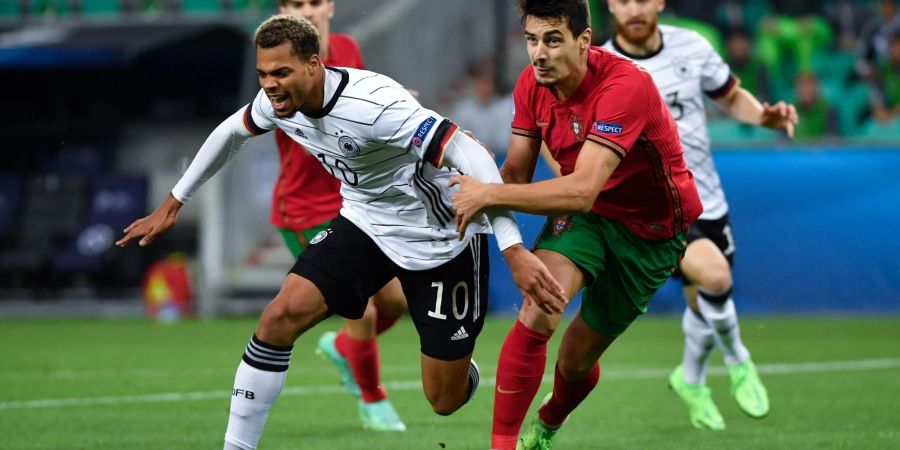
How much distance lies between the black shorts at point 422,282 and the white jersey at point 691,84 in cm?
201

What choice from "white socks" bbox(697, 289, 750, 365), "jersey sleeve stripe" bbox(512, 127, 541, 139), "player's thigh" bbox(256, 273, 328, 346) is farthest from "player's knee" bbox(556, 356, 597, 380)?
"white socks" bbox(697, 289, 750, 365)

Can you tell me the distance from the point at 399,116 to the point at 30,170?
54.8 feet

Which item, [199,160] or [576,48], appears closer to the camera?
[576,48]

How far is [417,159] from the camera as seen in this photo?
5996 mm

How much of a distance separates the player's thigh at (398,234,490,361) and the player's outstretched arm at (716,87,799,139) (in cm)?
221

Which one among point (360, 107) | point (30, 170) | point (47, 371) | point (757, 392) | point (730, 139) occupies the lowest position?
point (30, 170)

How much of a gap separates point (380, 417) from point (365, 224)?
1.89 metres

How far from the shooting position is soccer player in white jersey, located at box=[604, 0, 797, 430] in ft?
25.5

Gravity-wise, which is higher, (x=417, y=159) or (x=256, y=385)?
(x=417, y=159)

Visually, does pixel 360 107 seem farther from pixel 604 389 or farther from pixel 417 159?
pixel 604 389

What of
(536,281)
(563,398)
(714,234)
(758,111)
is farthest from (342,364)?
(536,281)

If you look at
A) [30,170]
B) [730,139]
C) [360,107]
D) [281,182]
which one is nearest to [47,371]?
[281,182]

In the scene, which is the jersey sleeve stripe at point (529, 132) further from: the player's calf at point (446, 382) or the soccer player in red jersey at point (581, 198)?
the player's calf at point (446, 382)

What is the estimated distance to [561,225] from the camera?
6.19m
